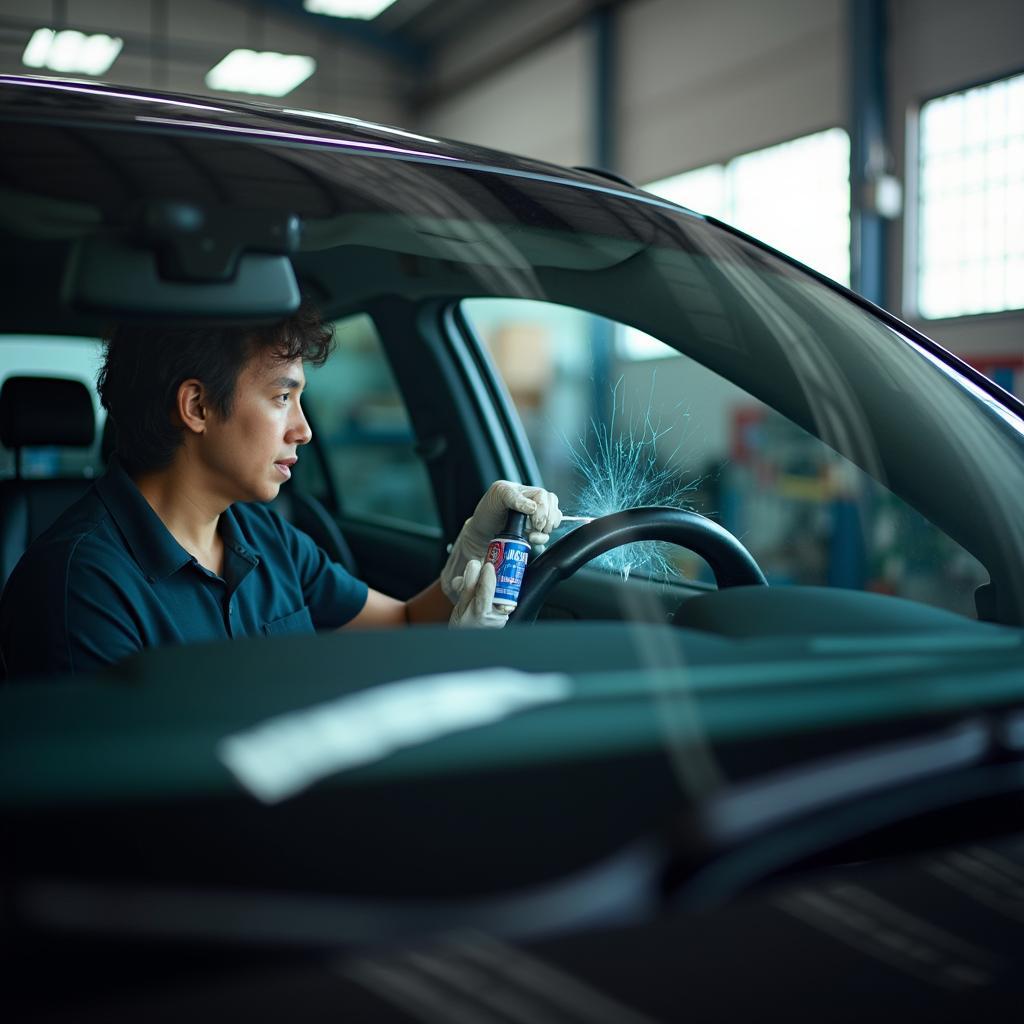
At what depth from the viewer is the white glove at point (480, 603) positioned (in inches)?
56.2

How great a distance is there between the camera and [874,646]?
88 cm

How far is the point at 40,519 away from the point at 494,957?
1958mm

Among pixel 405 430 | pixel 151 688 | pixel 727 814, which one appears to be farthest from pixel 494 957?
pixel 405 430

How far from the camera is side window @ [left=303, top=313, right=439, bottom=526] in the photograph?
2.21m

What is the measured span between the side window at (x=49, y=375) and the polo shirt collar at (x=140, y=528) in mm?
641

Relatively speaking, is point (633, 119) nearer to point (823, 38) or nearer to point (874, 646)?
point (823, 38)

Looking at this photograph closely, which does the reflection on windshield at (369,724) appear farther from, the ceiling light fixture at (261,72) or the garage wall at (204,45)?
the ceiling light fixture at (261,72)

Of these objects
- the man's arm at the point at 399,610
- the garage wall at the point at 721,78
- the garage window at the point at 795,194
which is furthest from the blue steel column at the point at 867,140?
the man's arm at the point at 399,610

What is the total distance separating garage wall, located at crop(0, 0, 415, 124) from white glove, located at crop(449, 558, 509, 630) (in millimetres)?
11087

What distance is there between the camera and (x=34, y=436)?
215cm

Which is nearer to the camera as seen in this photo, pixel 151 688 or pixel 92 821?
pixel 92 821

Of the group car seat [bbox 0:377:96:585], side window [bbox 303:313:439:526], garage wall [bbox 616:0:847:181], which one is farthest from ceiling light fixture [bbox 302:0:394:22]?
car seat [bbox 0:377:96:585]

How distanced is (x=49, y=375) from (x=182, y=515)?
2.85 feet

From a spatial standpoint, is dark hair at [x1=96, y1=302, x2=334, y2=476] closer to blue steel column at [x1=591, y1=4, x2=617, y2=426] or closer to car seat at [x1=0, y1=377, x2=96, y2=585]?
car seat at [x1=0, y1=377, x2=96, y2=585]
